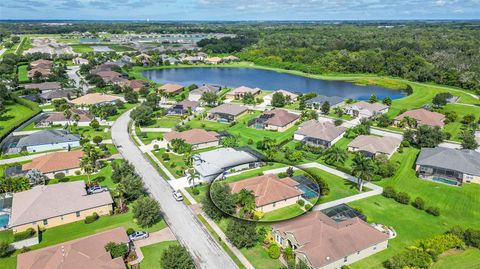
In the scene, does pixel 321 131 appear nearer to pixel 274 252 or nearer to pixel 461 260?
pixel 461 260

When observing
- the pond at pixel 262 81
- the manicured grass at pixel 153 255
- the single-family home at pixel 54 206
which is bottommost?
the pond at pixel 262 81

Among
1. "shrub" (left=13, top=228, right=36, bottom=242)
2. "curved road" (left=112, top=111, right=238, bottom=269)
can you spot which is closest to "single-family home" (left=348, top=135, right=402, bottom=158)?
"curved road" (left=112, top=111, right=238, bottom=269)

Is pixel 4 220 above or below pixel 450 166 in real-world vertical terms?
above

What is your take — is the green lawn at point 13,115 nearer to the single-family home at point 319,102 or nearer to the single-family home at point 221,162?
the single-family home at point 221,162

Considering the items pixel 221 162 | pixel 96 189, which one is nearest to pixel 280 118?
pixel 221 162

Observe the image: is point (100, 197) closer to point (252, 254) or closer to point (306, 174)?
point (252, 254)

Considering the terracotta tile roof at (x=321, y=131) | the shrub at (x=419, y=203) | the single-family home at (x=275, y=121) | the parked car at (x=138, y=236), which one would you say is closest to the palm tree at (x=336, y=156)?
the terracotta tile roof at (x=321, y=131)
